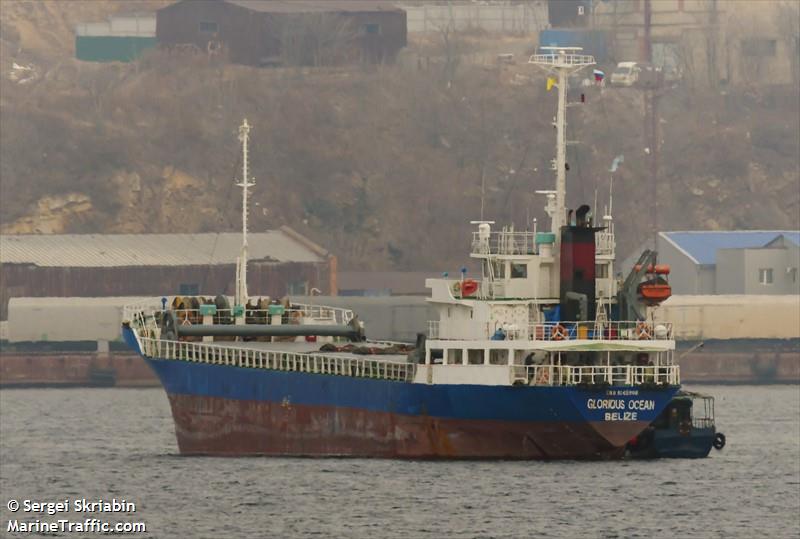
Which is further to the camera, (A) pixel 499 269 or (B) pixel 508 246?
(B) pixel 508 246

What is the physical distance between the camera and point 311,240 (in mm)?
181750

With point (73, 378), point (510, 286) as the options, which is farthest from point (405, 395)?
point (73, 378)

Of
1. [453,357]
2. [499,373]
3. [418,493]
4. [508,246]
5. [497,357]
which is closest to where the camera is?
[418,493]

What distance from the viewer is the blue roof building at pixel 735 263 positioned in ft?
524

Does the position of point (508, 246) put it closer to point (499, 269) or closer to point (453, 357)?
point (499, 269)

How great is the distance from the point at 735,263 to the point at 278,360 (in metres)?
78.9

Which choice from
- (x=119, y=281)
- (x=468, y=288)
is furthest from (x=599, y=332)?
(x=119, y=281)

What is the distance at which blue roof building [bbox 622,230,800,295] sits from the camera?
160 metres

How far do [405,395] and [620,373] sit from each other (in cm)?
683

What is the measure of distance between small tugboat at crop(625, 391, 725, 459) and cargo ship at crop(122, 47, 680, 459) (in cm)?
210

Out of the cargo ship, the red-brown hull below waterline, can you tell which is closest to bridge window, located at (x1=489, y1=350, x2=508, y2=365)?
the cargo ship

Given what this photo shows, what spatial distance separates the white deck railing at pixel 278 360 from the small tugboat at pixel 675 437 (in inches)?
A: 309

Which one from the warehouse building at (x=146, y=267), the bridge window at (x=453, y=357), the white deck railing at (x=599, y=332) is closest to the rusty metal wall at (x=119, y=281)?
the warehouse building at (x=146, y=267)

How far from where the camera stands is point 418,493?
7044cm
